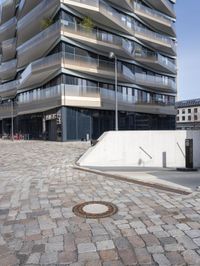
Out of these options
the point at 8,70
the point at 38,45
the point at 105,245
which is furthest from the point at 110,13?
the point at 105,245

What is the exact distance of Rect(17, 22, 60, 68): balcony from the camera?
31.2 metres

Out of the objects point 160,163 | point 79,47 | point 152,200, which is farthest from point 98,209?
point 79,47

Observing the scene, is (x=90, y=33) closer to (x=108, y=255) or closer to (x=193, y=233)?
(x=193, y=233)

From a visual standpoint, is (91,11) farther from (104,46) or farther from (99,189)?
(99,189)

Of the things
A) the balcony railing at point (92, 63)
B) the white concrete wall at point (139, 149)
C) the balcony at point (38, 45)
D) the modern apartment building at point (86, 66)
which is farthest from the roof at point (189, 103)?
the white concrete wall at point (139, 149)

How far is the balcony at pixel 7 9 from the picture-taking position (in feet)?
145

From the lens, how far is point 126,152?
16578 millimetres

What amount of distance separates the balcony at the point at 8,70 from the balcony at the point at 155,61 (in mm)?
18639

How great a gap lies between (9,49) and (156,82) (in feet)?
75.8

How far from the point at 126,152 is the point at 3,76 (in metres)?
38.1

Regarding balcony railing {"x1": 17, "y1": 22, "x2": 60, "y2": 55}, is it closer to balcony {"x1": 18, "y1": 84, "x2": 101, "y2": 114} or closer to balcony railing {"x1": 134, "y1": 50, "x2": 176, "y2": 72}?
balcony {"x1": 18, "y1": 84, "x2": 101, "y2": 114}

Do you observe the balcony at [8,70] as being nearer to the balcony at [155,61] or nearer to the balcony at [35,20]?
the balcony at [35,20]

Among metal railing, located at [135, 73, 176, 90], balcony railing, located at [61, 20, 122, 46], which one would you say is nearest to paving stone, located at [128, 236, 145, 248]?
balcony railing, located at [61, 20, 122, 46]

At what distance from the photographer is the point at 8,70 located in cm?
4697
